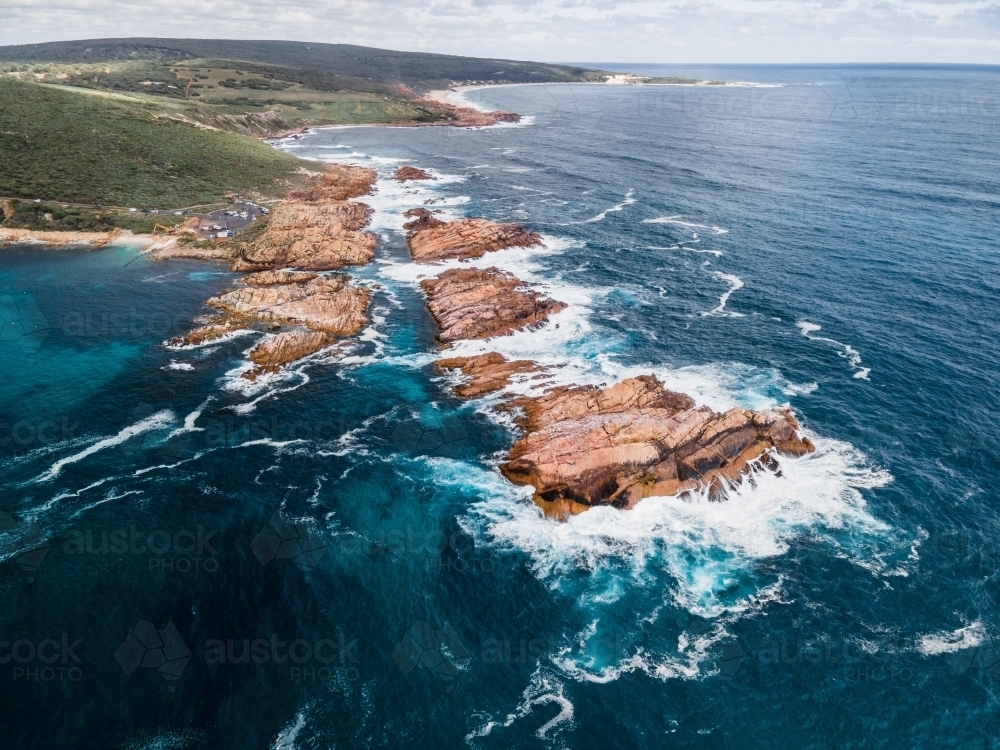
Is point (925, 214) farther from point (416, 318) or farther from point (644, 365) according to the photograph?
point (416, 318)

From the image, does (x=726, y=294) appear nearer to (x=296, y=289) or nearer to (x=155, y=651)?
(x=296, y=289)

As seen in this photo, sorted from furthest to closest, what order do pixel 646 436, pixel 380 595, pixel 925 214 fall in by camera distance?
pixel 925 214 → pixel 646 436 → pixel 380 595

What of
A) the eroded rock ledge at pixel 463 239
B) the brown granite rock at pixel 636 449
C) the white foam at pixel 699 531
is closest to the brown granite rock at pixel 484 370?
the brown granite rock at pixel 636 449

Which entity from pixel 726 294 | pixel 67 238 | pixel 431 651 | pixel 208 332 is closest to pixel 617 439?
pixel 431 651

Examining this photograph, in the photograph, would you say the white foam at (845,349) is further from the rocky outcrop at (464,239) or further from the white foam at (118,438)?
the white foam at (118,438)

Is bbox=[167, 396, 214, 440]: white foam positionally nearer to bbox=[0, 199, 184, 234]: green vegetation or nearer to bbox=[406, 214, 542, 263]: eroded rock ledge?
bbox=[406, 214, 542, 263]: eroded rock ledge

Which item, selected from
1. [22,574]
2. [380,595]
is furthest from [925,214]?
[22,574]
